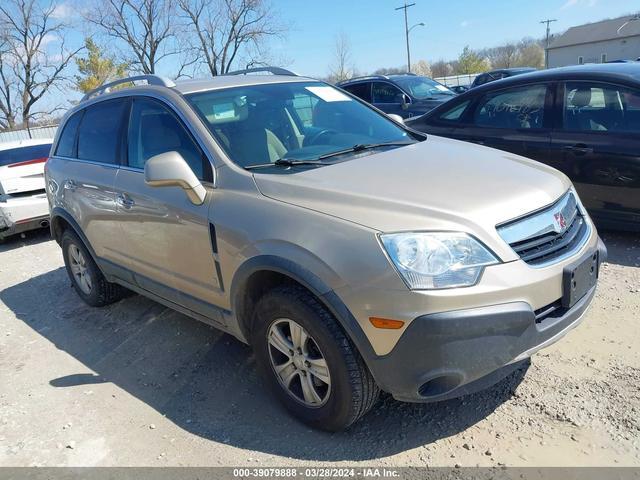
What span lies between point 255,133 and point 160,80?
Answer: 965 millimetres

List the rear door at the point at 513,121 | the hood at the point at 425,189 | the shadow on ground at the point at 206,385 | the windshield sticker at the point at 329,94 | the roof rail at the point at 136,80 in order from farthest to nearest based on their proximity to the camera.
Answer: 1. the rear door at the point at 513,121
2. the windshield sticker at the point at 329,94
3. the roof rail at the point at 136,80
4. the shadow on ground at the point at 206,385
5. the hood at the point at 425,189

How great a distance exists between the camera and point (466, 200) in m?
2.46

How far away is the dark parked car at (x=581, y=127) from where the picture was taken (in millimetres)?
4645

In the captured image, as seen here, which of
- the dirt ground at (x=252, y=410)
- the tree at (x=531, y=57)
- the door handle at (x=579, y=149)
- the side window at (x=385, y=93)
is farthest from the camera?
the tree at (x=531, y=57)

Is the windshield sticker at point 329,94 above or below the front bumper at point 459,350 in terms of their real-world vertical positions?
above

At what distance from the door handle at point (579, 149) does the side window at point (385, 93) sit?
6.75m

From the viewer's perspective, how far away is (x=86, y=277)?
4906mm

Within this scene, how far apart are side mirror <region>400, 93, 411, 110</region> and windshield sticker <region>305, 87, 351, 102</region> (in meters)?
6.87

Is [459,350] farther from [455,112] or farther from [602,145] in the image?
[455,112]

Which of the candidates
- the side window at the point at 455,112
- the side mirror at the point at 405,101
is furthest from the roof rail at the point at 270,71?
the side mirror at the point at 405,101

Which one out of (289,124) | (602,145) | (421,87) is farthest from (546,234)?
(421,87)

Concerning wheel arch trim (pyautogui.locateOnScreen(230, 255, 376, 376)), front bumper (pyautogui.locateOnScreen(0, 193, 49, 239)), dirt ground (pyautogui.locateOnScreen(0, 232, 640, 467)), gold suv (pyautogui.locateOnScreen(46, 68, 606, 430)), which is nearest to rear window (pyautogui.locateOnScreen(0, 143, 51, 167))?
front bumper (pyautogui.locateOnScreen(0, 193, 49, 239))

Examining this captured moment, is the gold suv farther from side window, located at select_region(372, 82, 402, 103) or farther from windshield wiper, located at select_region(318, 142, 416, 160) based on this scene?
side window, located at select_region(372, 82, 402, 103)

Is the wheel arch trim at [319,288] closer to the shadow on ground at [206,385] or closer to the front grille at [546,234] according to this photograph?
the shadow on ground at [206,385]
